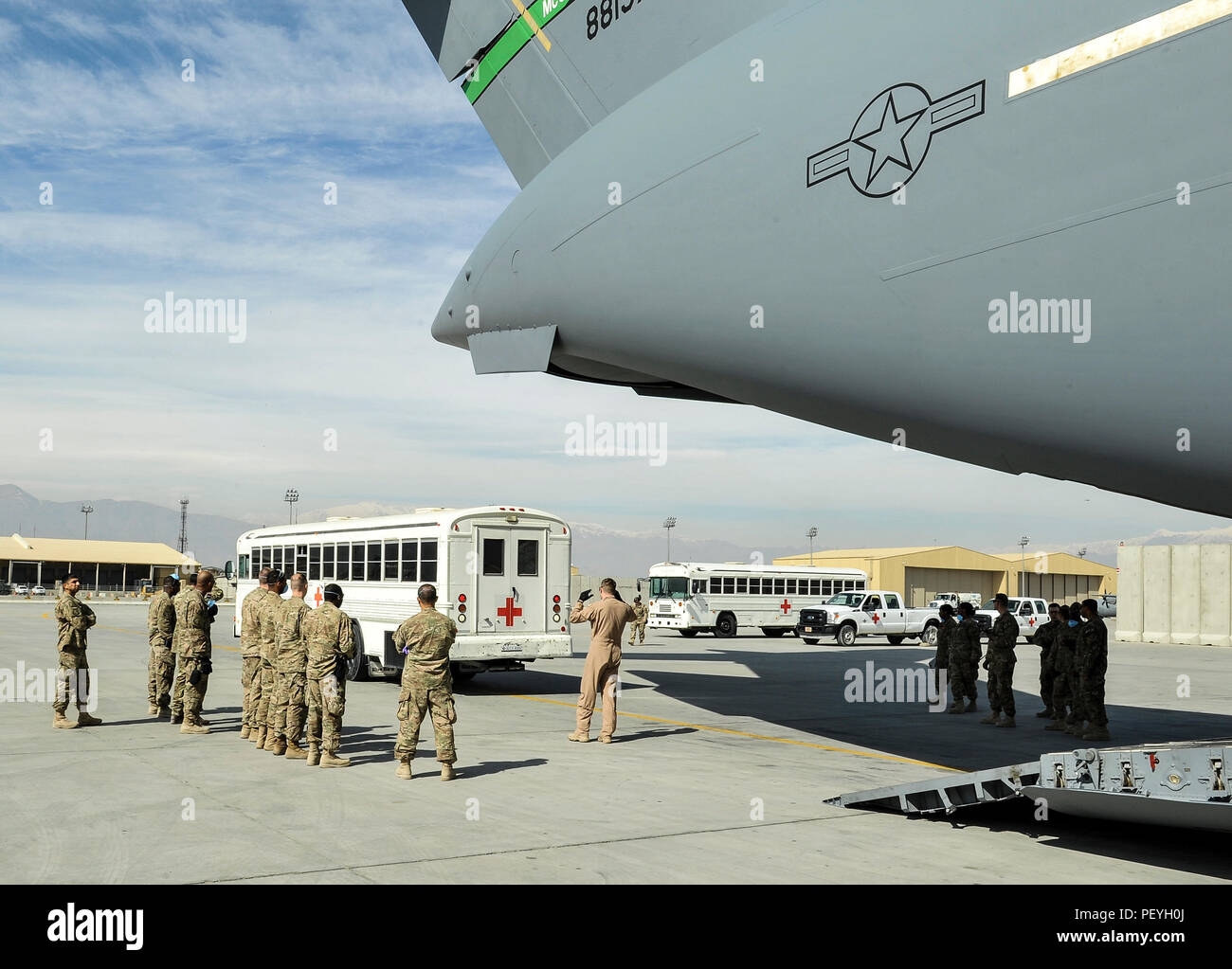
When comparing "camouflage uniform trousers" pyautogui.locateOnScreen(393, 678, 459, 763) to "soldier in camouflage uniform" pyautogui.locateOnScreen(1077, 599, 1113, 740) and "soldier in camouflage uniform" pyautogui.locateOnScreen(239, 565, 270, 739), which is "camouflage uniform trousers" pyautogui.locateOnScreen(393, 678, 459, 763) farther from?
"soldier in camouflage uniform" pyautogui.locateOnScreen(1077, 599, 1113, 740)

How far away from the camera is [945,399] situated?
6.51 meters

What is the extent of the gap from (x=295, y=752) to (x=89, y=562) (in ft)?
314

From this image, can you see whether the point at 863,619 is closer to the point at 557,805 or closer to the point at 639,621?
the point at 639,621

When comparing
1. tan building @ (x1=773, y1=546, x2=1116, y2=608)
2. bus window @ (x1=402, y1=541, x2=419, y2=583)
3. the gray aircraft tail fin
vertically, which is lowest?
tan building @ (x1=773, y1=546, x2=1116, y2=608)

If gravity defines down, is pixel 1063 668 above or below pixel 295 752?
above

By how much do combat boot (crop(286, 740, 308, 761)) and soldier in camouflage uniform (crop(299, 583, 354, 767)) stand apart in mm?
364

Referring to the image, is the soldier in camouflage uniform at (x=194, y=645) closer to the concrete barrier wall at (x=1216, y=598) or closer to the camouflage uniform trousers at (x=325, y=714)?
the camouflage uniform trousers at (x=325, y=714)

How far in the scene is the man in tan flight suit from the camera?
1206cm

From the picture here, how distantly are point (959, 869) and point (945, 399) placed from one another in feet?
10.0

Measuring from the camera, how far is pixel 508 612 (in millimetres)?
16969

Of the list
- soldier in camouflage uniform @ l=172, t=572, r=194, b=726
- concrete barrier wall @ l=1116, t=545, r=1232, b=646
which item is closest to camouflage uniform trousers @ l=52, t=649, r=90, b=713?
soldier in camouflage uniform @ l=172, t=572, r=194, b=726

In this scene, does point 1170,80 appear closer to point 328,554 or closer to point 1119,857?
point 1119,857

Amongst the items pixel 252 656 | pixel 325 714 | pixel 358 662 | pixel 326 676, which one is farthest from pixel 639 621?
pixel 326 676
